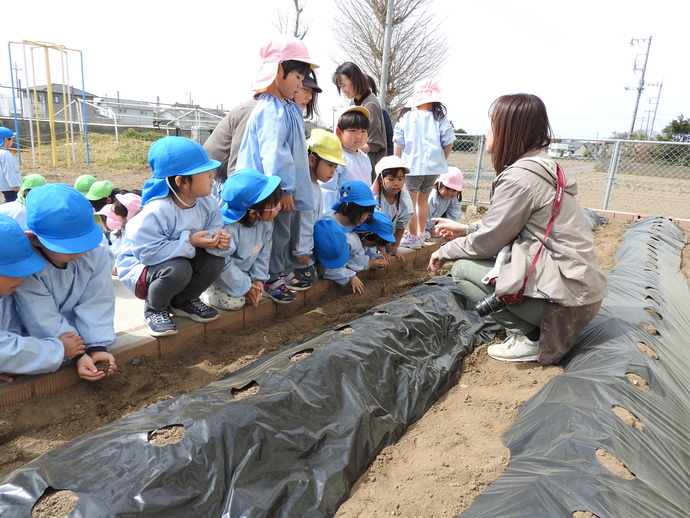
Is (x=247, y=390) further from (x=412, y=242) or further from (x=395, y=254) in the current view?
(x=412, y=242)

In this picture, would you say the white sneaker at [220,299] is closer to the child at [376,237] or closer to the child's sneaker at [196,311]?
the child's sneaker at [196,311]

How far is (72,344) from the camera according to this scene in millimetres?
2125

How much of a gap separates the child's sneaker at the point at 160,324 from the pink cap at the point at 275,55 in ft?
5.04

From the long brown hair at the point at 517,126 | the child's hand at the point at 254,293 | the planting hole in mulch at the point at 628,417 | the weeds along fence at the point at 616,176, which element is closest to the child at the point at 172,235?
the child's hand at the point at 254,293

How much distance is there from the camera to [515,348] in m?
2.79

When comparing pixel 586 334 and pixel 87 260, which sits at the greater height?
pixel 87 260

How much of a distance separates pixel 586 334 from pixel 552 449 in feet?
4.02

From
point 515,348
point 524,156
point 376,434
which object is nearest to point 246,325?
point 376,434

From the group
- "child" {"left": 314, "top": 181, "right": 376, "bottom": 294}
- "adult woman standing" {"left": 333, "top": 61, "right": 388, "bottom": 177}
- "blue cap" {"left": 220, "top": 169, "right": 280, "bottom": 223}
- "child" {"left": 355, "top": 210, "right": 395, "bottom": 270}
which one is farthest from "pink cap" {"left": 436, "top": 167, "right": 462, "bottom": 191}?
"blue cap" {"left": 220, "top": 169, "right": 280, "bottom": 223}

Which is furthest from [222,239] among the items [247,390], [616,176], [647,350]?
[616,176]

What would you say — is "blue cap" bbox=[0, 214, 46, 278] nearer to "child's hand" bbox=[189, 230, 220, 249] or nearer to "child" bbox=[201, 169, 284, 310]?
"child's hand" bbox=[189, 230, 220, 249]

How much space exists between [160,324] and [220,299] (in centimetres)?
47

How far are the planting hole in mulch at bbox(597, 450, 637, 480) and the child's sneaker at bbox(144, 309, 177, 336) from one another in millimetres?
2138

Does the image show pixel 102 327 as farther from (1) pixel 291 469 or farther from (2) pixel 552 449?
(2) pixel 552 449
